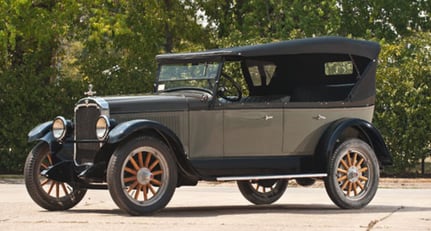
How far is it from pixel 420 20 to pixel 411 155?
1334 centimetres

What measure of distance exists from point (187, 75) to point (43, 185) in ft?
7.12

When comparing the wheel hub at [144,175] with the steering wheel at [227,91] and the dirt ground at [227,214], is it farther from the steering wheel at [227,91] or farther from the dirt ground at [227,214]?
the steering wheel at [227,91]

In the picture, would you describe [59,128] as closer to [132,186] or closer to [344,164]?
[132,186]

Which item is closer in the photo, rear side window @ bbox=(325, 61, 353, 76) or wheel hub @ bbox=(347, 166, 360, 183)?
wheel hub @ bbox=(347, 166, 360, 183)

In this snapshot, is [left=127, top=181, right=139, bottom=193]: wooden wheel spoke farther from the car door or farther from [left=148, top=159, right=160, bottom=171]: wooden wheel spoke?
the car door

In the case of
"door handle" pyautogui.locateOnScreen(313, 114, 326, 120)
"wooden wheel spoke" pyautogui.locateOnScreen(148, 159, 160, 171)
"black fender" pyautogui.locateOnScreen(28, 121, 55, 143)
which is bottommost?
"wooden wheel spoke" pyautogui.locateOnScreen(148, 159, 160, 171)

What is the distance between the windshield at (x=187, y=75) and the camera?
1305 centimetres

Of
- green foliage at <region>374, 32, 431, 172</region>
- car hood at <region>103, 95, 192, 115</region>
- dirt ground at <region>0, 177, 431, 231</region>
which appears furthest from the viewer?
green foliage at <region>374, 32, 431, 172</region>

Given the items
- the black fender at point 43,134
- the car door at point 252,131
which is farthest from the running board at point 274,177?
the black fender at point 43,134

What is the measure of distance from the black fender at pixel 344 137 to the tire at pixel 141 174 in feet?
6.91

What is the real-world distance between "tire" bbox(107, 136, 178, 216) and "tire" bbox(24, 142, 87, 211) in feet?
4.27

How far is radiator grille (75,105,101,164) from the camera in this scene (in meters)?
12.3

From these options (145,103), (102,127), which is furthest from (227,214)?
(102,127)

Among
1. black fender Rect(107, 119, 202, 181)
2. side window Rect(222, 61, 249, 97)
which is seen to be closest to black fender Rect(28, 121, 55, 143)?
black fender Rect(107, 119, 202, 181)
